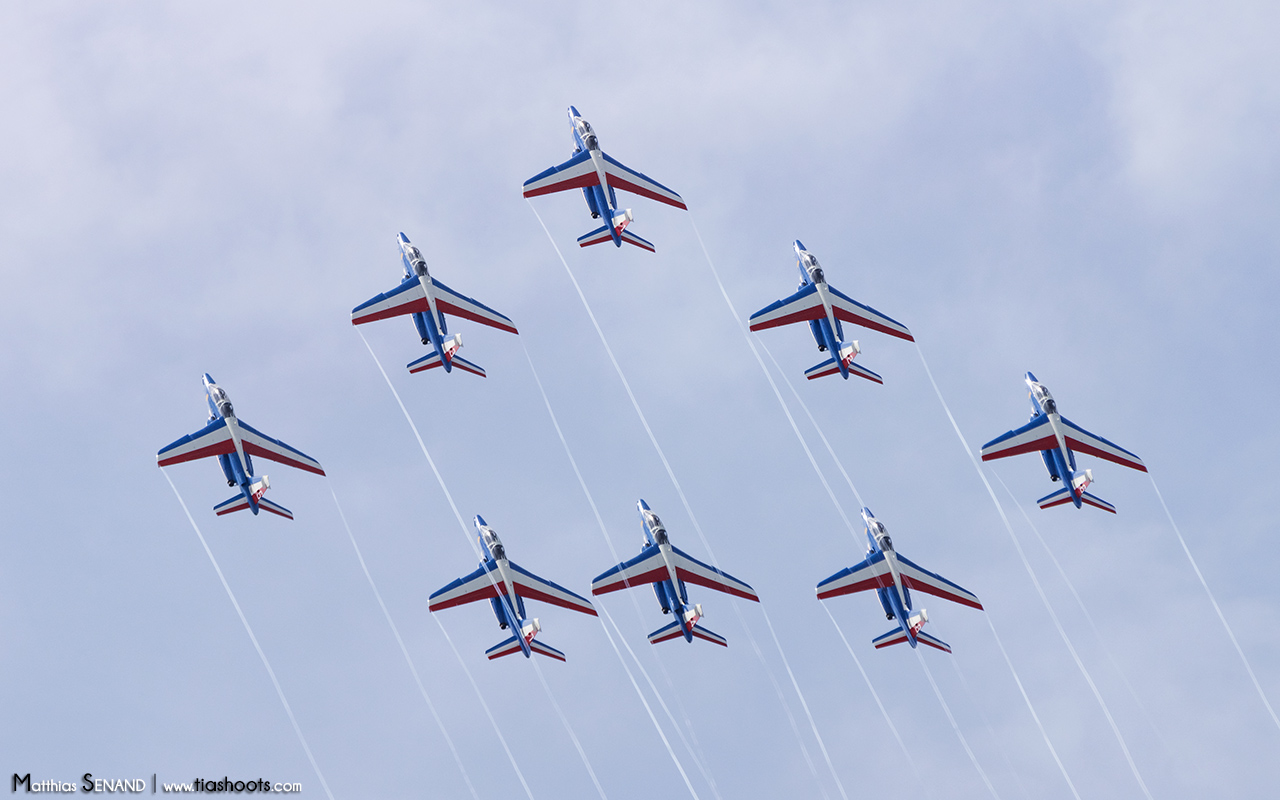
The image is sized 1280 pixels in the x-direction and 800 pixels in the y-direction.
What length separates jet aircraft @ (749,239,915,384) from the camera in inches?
6201

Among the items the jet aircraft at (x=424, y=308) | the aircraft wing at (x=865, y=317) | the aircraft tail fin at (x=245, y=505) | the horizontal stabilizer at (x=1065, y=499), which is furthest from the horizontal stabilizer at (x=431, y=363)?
the horizontal stabilizer at (x=1065, y=499)

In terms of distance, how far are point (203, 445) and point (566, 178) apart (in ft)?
140

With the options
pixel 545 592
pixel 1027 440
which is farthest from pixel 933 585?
pixel 545 592

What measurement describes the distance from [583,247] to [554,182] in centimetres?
716

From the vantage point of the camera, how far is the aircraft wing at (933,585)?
156 m

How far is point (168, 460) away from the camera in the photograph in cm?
14538

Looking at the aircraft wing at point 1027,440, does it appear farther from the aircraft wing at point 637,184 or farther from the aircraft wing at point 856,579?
the aircraft wing at point 637,184

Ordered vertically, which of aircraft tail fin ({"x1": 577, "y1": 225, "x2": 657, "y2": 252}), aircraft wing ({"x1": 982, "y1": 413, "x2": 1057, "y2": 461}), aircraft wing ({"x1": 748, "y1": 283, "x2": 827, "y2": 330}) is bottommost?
aircraft wing ({"x1": 982, "y1": 413, "x2": 1057, "y2": 461})

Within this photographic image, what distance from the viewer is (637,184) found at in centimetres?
15975

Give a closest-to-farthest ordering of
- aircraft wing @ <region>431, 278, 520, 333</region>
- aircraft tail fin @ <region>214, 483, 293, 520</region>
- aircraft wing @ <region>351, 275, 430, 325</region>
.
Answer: aircraft tail fin @ <region>214, 483, 293, 520</region>, aircraft wing @ <region>351, 275, 430, 325</region>, aircraft wing @ <region>431, 278, 520, 333</region>

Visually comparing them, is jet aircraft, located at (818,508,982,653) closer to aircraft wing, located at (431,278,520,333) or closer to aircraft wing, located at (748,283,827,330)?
aircraft wing, located at (748,283,827,330)

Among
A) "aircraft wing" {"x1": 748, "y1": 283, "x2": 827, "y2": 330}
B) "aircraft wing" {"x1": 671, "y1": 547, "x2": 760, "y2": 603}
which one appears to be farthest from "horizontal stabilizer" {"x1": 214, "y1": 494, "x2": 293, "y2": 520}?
"aircraft wing" {"x1": 748, "y1": 283, "x2": 827, "y2": 330}

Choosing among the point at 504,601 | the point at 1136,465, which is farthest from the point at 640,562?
the point at 1136,465

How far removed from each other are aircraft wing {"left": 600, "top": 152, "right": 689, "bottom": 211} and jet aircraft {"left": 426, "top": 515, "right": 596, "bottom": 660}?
3652cm
